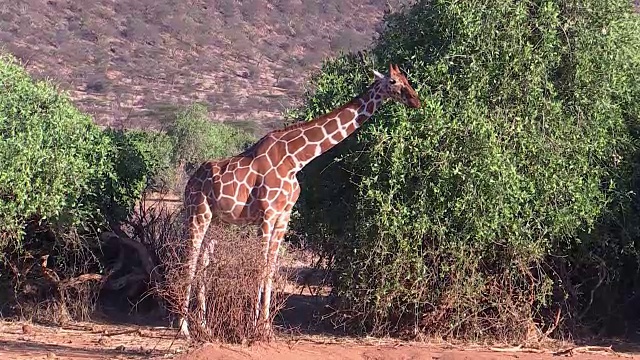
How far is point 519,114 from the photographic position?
1049 cm

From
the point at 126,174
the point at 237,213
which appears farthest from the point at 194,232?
the point at 126,174

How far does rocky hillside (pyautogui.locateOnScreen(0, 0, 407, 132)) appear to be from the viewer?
3794 cm

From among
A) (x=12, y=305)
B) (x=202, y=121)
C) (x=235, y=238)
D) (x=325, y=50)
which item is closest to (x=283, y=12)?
(x=325, y=50)

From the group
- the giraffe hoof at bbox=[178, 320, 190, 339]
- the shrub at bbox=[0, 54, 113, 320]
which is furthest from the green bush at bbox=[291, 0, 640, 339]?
the shrub at bbox=[0, 54, 113, 320]

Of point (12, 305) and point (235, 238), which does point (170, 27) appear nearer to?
point (12, 305)

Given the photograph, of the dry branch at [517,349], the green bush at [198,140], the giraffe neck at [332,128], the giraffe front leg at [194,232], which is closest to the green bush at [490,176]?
the dry branch at [517,349]

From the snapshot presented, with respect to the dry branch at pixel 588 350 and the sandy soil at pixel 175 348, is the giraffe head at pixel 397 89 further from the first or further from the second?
the dry branch at pixel 588 350

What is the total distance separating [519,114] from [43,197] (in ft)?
18.1

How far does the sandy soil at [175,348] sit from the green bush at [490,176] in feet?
2.04

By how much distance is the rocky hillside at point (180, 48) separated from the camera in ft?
124

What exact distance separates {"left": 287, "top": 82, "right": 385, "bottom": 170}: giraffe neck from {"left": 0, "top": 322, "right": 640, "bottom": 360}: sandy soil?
6.56 feet

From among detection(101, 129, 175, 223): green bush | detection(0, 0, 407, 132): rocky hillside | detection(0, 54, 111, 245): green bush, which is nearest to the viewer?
detection(0, 54, 111, 245): green bush

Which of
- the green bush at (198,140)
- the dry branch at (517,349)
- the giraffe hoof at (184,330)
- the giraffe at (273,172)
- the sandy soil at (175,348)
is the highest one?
the green bush at (198,140)

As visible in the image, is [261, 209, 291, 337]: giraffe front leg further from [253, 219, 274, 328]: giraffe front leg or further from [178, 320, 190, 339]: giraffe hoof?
[178, 320, 190, 339]: giraffe hoof
